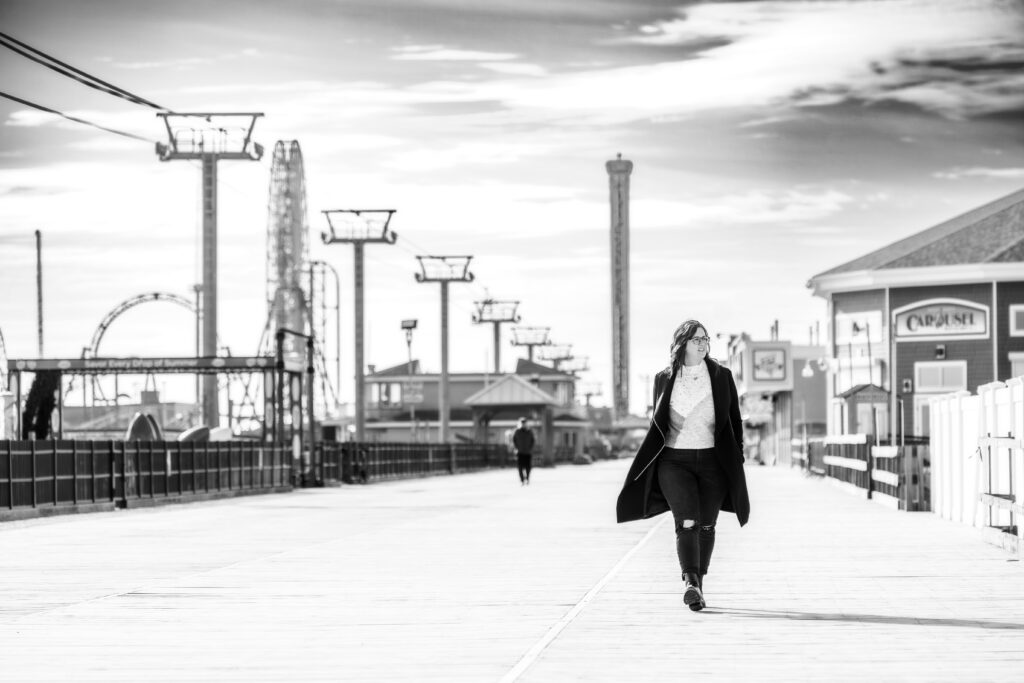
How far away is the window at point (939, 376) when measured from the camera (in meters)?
63.2

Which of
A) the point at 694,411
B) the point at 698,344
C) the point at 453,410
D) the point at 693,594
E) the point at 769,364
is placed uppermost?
the point at 769,364

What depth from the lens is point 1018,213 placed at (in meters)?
65.9

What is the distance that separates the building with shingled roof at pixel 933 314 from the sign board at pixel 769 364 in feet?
86.2

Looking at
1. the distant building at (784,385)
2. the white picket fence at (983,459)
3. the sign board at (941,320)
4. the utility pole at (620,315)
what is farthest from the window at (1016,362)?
the utility pole at (620,315)

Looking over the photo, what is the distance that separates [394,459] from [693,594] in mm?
41629

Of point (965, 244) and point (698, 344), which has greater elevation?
point (965, 244)

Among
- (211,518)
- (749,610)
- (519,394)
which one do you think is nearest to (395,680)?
(749,610)

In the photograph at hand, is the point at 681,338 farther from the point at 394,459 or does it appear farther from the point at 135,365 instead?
the point at 394,459

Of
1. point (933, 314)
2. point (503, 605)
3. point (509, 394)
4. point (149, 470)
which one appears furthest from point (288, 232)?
point (503, 605)

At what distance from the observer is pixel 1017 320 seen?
62031 mm

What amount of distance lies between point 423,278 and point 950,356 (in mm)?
22380

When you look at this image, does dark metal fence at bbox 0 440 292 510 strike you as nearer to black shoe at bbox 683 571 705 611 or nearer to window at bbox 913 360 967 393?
black shoe at bbox 683 571 705 611

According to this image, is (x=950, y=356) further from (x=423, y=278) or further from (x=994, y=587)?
(x=994, y=587)

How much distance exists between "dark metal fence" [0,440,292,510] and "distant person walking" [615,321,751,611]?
15.1 meters
